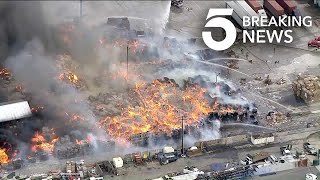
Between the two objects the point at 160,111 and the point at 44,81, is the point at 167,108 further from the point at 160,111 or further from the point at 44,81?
the point at 44,81

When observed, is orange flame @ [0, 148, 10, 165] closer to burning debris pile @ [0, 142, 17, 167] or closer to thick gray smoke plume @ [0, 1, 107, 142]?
burning debris pile @ [0, 142, 17, 167]

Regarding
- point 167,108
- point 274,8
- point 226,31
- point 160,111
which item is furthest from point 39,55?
point 274,8

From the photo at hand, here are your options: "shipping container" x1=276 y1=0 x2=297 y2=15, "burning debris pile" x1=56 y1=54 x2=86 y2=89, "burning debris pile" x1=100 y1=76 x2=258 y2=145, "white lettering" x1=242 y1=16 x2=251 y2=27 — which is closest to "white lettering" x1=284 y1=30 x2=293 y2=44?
"shipping container" x1=276 y1=0 x2=297 y2=15

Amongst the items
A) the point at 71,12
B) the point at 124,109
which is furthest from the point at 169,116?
the point at 71,12

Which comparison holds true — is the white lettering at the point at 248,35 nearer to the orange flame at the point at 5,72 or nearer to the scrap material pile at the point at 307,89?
the scrap material pile at the point at 307,89

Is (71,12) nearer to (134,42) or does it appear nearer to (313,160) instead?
(134,42)

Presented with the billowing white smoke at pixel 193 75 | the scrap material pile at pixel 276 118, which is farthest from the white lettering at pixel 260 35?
the scrap material pile at pixel 276 118
